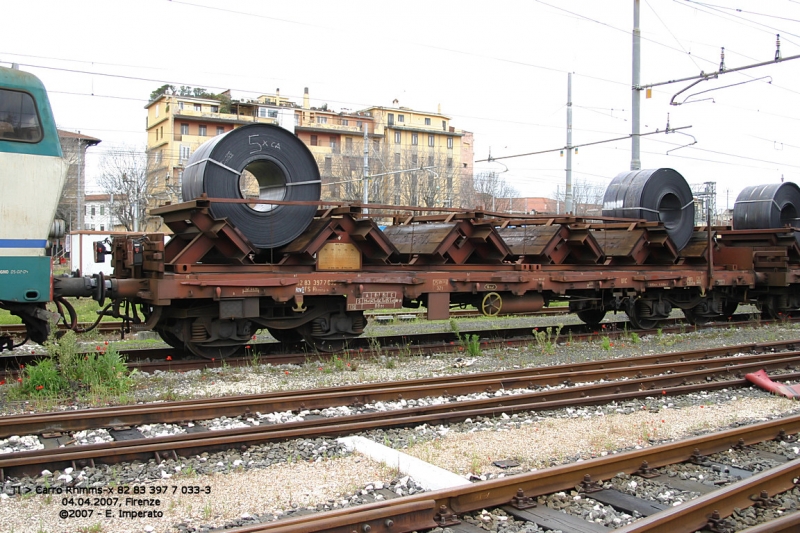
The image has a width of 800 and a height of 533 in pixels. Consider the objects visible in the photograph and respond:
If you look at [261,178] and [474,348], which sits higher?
[261,178]

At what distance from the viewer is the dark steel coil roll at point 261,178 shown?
9.80m

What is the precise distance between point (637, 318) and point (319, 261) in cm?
808

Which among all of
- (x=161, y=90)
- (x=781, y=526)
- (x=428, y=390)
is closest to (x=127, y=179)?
(x=161, y=90)

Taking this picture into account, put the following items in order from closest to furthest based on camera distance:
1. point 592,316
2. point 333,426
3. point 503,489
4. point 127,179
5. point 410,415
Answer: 1. point 503,489
2. point 333,426
3. point 410,415
4. point 592,316
5. point 127,179

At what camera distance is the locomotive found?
968 centimetres

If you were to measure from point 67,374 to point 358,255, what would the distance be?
4650 mm

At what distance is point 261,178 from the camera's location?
10875 mm

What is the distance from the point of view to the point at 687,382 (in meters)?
9.29

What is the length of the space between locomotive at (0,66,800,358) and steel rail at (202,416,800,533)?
5.79 m

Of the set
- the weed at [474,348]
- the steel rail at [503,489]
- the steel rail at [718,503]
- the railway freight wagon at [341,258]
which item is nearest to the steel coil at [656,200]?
the railway freight wagon at [341,258]

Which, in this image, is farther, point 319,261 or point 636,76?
point 636,76

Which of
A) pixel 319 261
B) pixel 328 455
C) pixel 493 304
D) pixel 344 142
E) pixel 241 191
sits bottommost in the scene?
pixel 328 455

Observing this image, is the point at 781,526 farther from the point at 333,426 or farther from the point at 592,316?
the point at 592,316

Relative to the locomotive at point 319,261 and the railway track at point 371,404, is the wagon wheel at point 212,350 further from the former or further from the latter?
the railway track at point 371,404
